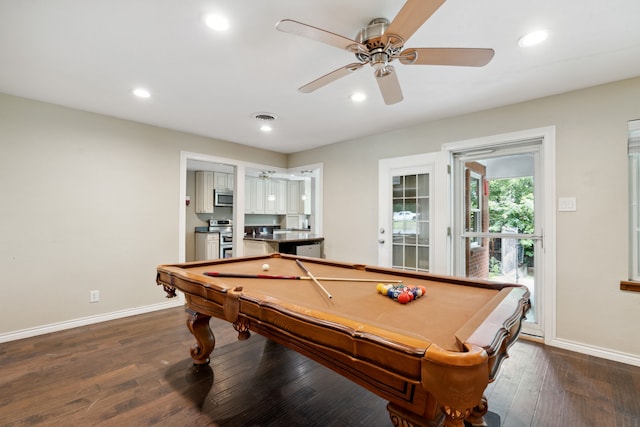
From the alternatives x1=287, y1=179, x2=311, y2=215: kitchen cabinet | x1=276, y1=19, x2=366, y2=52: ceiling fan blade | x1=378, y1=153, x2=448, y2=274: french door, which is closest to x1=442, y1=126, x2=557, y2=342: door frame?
x1=378, y1=153, x2=448, y2=274: french door

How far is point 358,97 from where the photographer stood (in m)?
2.73

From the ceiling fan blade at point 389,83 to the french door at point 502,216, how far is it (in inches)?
64.0

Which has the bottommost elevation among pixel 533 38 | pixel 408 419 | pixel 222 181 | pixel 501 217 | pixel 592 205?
pixel 408 419

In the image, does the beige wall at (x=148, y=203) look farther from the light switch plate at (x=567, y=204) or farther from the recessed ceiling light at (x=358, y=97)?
the recessed ceiling light at (x=358, y=97)

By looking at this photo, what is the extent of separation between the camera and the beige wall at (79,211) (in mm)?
2736

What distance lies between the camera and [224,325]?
3104 millimetres

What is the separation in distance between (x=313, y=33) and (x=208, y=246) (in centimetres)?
561

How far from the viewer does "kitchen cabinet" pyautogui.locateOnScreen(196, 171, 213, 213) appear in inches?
250

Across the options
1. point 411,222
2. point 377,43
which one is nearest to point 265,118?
point 377,43

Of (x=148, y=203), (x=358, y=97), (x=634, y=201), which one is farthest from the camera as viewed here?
(x=148, y=203)

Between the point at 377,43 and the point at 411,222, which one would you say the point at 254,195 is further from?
the point at 377,43

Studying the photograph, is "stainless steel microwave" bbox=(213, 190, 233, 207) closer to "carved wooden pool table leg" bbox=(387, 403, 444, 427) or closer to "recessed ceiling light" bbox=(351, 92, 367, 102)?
"recessed ceiling light" bbox=(351, 92, 367, 102)

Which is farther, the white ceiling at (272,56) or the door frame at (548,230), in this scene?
the door frame at (548,230)

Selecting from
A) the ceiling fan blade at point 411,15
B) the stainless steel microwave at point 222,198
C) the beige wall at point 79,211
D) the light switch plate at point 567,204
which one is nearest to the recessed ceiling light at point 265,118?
the beige wall at point 79,211
